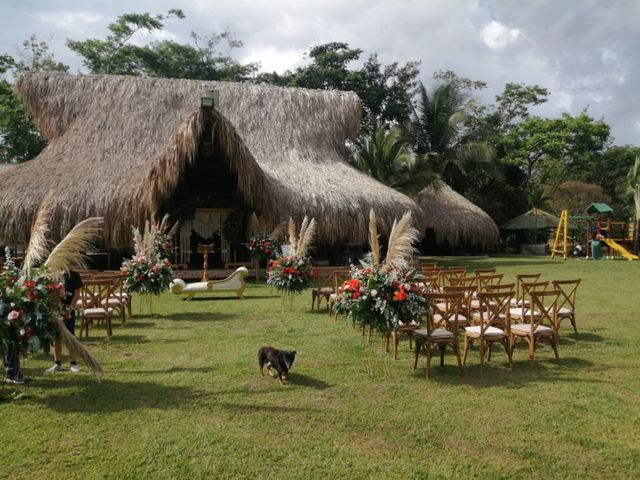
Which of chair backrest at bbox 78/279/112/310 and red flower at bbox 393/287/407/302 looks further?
chair backrest at bbox 78/279/112/310

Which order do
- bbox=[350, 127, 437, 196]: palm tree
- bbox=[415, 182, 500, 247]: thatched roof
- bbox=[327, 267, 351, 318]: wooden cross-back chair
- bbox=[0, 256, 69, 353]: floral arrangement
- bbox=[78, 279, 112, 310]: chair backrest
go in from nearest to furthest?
bbox=[0, 256, 69, 353]: floral arrangement, bbox=[78, 279, 112, 310]: chair backrest, bbox=[327, 267, 351, 318]: wooden cross-back chair, bbox=[350, 127, 437, 196]: palm tree, bbox=[415, 182, 500, 247]: thatched roof

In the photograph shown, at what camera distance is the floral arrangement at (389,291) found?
5422mm

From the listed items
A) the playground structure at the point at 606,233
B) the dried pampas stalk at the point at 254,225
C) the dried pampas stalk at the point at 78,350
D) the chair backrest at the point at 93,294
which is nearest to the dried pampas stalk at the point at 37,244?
the dried pampas stalk at the point at 78,350

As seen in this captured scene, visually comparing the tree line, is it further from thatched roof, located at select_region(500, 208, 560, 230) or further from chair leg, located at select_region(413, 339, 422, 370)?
chair leg, located at select_region(413, 339, 422, 370)

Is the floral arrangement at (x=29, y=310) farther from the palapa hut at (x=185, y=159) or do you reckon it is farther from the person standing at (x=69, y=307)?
the palapa hut at (x=185, y=159)

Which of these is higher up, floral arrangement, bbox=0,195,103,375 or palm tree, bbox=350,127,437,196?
palm tree, bbox=350,127,437,196

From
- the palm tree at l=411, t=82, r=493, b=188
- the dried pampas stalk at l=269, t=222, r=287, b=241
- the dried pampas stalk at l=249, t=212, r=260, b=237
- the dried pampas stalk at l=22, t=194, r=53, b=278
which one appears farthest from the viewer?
the palm tree at l=411, t=82, r=493, b=188

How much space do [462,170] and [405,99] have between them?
6.03 meters

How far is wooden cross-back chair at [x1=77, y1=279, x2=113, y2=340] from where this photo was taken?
708cm

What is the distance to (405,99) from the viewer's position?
31656 mm

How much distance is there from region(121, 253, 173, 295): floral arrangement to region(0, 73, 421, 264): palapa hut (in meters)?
5.41

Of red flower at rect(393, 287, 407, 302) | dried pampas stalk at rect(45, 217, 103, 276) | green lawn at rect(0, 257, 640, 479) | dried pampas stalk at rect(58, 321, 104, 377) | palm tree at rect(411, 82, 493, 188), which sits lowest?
green lawn at rect(0, 257, 640, 479)

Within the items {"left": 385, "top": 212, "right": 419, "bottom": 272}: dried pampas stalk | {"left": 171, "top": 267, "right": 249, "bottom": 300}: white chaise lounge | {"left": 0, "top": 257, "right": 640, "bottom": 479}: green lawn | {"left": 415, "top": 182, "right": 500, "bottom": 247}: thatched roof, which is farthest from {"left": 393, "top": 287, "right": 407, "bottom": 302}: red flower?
{"left": 415, "top": 182, "right": 500, "bottom": 247}: thatched roof

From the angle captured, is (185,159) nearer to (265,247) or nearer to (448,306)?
(265,247)
